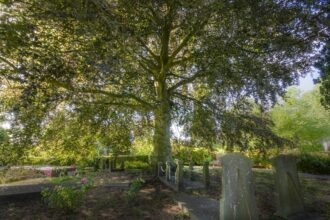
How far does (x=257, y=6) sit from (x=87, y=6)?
5068 millimetres

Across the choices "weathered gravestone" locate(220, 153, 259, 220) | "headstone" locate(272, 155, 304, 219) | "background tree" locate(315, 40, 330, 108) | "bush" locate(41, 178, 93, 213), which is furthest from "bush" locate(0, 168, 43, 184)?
"background tree" locate(315, 40, 330, 108)

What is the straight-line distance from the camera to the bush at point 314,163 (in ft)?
50.6

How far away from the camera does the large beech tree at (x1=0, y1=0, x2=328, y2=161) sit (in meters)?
6.04

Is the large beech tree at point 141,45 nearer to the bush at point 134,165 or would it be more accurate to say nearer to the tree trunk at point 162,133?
the tree trunk at point 162,133

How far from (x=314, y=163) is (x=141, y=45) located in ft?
44.8

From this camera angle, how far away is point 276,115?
22.5 metres

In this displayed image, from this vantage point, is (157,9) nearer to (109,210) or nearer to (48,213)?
(109,210)

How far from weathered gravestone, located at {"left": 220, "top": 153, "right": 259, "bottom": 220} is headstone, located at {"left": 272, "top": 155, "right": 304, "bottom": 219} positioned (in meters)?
1.16

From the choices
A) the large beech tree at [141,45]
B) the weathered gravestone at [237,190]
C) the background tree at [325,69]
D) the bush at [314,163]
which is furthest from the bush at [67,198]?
the bush at [314,163]

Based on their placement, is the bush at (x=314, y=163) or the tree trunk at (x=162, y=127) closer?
the tree trunk at (x=162, y=127)

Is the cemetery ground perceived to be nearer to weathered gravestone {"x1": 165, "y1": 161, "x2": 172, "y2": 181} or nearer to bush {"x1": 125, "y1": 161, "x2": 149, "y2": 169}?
weathered gravestone {"x1": 165, "y1": 161, "x2": 172, "y2": 181}

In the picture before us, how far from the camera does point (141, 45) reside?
877 cm

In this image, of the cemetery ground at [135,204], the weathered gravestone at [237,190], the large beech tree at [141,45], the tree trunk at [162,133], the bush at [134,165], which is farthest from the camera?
the bush at [134,165]

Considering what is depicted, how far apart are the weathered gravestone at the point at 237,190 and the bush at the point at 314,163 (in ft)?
37.8
